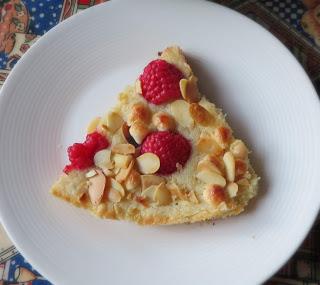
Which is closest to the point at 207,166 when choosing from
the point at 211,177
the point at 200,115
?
the point at 211,177

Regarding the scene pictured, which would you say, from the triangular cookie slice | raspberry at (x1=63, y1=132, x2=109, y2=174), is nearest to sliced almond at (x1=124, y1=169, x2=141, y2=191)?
the triangular cookie slice

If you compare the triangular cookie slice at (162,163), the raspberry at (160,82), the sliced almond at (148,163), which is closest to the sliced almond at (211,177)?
the triangular cookie slice at (162,163)

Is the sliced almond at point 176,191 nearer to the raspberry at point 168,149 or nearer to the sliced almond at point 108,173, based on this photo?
the raspberry at point 168,149

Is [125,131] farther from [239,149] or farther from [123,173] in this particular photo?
[239,149]

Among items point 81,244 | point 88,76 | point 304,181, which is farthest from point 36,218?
point 304,181

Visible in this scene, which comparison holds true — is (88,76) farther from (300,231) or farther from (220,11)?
(300,231)

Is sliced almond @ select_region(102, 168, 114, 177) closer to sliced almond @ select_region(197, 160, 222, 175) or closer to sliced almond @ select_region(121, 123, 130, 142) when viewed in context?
sliced almond @ select_region(121, 123, 130, 142)
